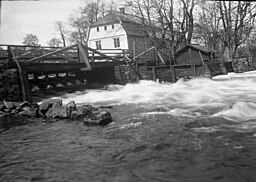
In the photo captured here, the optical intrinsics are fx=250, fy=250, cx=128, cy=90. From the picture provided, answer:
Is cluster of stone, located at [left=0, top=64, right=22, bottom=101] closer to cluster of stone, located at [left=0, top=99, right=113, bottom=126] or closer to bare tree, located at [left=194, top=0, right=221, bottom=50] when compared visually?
cluster of stone, located at [left=0, top=99, right=113, bottom=126]

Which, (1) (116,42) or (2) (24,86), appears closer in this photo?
(2) (24,86)

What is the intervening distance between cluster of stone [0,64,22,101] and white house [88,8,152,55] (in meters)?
16.3

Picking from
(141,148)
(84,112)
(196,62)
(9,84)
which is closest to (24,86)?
(9,84)

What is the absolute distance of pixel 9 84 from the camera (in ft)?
46.6

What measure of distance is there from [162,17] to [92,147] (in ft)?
86.3

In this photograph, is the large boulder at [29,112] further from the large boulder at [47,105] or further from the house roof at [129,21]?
the house roof at [129,21]

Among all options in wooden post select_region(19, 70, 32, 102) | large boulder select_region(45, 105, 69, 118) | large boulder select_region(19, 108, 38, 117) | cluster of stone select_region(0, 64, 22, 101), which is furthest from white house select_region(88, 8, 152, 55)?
large boulder select_region(45, 105, 69, 118)

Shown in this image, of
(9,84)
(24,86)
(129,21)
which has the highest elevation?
(129,21)

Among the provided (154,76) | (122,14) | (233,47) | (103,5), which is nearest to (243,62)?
(233,47)

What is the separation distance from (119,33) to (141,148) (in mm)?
37303

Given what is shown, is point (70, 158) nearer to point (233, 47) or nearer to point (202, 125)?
point (202, 125)

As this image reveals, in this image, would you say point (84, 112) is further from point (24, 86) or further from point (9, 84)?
point (9, 84)

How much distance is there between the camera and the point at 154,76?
20.8 metres

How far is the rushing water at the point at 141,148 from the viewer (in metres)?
4.19
